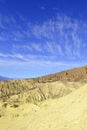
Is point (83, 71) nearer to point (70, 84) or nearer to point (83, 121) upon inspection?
point (70, 84)

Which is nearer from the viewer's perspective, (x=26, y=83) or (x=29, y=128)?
(x=29, y=128)

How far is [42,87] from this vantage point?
273 feet

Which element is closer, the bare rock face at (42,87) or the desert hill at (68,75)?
the bare rock face at (42,87)

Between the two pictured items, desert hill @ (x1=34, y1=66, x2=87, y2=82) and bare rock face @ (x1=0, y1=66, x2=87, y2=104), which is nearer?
bare rock face @ (x1=0, y1=66, x2=87, y2=104)

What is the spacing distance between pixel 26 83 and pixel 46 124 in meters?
82.6

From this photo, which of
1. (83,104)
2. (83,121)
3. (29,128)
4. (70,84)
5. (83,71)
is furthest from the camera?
(83,71)

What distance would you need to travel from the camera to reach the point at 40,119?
23.0 meters

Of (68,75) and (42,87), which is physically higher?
(68,75)

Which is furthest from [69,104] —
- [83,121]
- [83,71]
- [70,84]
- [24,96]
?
[83,71]

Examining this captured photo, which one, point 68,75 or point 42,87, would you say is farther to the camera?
point 68,75

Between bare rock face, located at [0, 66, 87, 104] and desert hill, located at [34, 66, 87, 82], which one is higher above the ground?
desert hill, located at [34, 66, 87, 82]

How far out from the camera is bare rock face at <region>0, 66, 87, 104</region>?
77.4 meters

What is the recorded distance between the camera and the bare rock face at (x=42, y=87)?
254ft

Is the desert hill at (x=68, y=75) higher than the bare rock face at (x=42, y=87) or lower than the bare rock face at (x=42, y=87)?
higher
